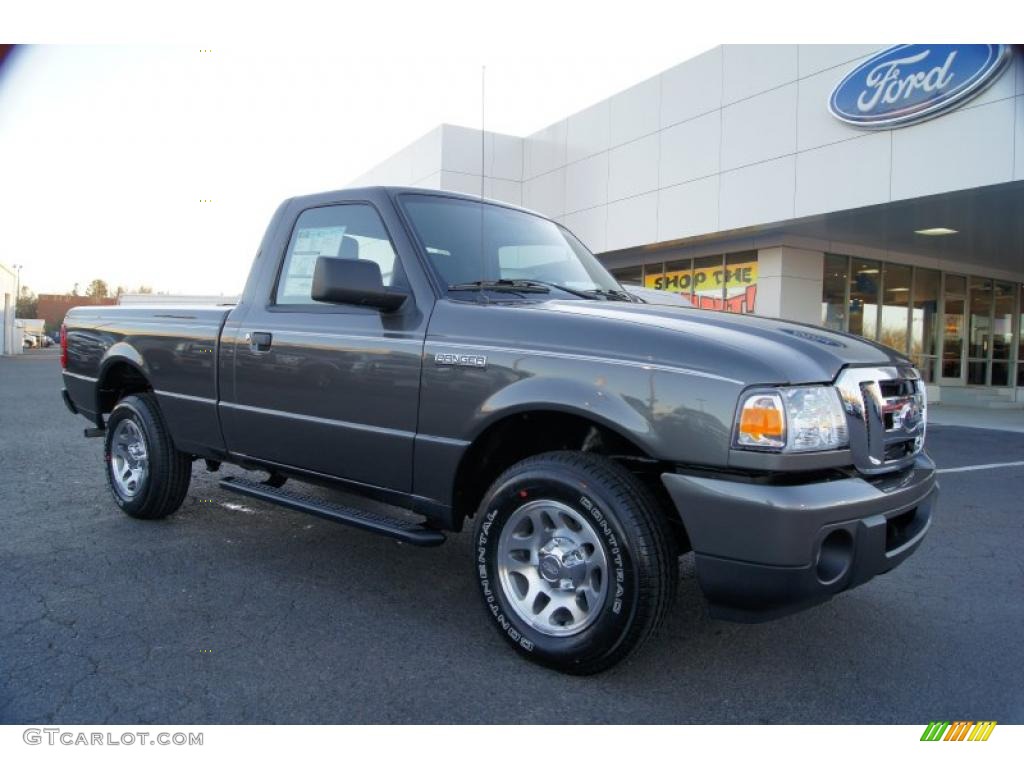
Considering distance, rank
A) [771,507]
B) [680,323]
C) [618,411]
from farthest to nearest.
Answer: [680,323]
[618,411]
[771,507]

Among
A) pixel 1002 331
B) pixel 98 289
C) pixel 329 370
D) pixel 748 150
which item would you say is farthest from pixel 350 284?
pixel 98 289

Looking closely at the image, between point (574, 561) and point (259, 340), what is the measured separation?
86.3 inches

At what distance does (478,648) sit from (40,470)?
5.54m

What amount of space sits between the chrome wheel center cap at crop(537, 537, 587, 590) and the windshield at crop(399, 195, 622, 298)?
1251 mm

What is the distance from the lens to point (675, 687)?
286 centimetres

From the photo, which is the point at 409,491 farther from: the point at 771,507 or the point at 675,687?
the point at 771,507

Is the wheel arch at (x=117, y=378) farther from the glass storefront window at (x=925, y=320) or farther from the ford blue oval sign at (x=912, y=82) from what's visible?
the glass storefront window at (x=925, y=320)

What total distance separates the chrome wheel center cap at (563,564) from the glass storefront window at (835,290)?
635 inches

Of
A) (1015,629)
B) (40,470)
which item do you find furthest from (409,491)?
(40,470)

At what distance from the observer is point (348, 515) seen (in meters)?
3.57

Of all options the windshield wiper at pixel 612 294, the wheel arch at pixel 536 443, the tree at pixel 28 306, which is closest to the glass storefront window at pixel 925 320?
the windshield wiper at pixel 612 294

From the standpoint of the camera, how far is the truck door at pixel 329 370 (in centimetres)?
345

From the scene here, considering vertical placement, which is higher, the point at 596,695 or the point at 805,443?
the point at 805,443

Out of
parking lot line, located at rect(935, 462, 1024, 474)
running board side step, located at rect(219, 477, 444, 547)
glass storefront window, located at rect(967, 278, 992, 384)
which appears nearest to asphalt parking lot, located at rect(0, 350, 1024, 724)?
running board side step, located at rect(219, 477, 444, 547)
